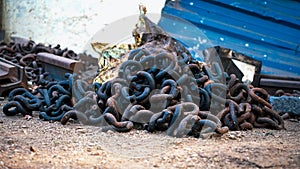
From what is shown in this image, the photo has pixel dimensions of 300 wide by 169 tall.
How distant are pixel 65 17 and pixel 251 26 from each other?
3.26 metres

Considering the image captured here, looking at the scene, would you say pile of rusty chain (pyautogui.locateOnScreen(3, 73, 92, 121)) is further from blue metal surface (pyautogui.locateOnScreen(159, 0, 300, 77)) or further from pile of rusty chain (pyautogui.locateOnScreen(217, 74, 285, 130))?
blue metal surface (pyautogui.locateOnScreen(159, 0, 300, 77))

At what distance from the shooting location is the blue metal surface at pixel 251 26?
4.70 m

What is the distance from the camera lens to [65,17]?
21.1 ft

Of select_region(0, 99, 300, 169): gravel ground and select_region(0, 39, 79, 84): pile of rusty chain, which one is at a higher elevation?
select_region(0, 39, 79, 84): pile of rusty chain

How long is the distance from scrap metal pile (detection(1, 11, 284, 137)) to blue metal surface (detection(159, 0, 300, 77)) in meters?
1.94

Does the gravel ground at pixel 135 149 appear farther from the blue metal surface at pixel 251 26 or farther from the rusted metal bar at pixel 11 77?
the blue metal surface at pixel 251 26

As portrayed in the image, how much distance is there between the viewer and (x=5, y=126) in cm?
263

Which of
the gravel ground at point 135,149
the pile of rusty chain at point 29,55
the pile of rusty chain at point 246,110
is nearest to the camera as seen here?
the gravel ground at point 135,149

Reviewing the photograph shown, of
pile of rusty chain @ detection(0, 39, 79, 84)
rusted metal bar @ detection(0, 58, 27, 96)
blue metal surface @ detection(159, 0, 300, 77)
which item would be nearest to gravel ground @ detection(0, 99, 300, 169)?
rusted metal bar @ detection(0, 58, 27, 96)

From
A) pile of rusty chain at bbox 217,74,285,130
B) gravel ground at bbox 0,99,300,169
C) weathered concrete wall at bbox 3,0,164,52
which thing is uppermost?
weathered concrete wall at bbox 3,0,164,52

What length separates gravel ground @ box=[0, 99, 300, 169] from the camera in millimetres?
1819

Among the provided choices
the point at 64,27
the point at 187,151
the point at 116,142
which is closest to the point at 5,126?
the point at 116,142

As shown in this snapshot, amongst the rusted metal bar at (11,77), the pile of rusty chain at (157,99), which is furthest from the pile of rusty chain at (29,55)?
the pile of rusty chain at (157,99)

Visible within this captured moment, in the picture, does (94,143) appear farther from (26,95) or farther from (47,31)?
(47,31)
